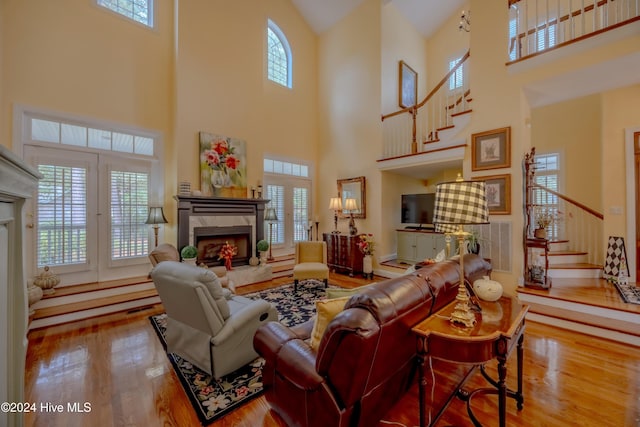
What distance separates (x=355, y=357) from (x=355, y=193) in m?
4.92

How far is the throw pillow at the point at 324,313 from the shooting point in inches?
62.3

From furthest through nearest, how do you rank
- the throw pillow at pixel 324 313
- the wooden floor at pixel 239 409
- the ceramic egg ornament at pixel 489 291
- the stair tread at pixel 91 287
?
the stair tread at pixel 91 287 < the ceramic egg ornament at pixel 489 291 < the wooden floor at pixel 239 409 < the throw pillow at pixel 324 313

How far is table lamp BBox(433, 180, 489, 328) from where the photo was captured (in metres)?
1.61

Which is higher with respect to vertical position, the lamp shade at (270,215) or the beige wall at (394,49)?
the beige wall at (394,49)

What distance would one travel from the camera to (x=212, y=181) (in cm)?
500

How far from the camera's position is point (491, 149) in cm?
413

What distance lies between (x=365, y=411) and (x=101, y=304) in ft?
12.6

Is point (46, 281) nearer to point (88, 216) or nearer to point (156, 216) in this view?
point (88, 216)

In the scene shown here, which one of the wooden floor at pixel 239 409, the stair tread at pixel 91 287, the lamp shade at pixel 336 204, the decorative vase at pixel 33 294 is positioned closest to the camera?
the wooden floor at pixel 239 409

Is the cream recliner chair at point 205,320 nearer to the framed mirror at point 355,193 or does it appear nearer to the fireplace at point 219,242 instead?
the fireplace at point 219,242

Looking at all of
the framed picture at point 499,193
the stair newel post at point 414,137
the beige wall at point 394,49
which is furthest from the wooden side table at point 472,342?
the beige wall at point 394,49

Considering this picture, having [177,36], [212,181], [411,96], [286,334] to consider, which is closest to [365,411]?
[286,334]

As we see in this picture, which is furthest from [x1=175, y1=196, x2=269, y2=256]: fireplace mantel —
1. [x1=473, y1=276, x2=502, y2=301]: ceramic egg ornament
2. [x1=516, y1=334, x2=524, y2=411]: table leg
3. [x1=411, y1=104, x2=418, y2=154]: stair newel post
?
[x1=516, y1=334, x2=524, y2=411]: table leg

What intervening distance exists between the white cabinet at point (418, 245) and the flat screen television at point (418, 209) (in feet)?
0.85
